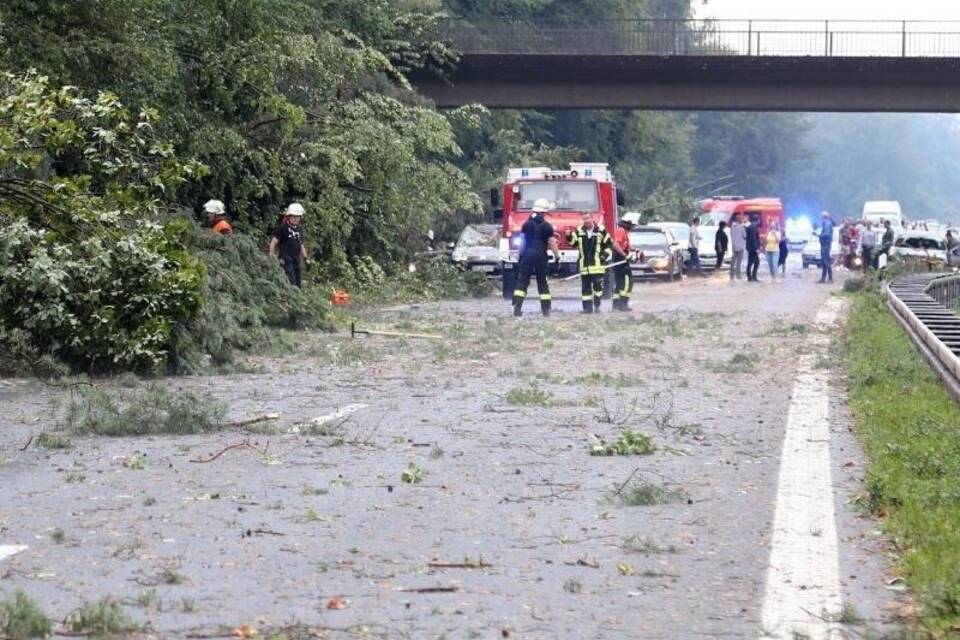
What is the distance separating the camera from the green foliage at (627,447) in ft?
37.4

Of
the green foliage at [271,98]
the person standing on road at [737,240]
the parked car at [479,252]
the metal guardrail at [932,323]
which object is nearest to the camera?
the metal guardrail at [932,323]

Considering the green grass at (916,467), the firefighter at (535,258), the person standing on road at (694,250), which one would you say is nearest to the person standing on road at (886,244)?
the person standing on road at (694,250)

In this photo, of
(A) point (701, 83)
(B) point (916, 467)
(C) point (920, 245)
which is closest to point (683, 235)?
(C) point (920, 245)

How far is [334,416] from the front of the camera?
1348cm

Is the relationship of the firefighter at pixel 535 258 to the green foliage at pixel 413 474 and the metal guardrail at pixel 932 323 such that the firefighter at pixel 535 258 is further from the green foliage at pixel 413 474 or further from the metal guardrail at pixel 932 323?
the green foliage at pixel 413 474

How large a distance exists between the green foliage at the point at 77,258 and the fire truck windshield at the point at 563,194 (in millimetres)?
19759

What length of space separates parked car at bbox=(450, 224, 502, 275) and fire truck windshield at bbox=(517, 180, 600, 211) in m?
5.24

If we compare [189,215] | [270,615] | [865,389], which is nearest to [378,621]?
[270,615]

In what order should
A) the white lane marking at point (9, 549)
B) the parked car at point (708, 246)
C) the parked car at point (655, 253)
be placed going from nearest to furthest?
the white lane marking at point (9, 549)
the parked car at point (655, 253)
the parked car at point (708, 246)

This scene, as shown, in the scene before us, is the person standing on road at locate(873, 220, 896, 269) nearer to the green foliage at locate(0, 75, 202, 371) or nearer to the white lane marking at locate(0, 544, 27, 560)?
the green foliage at locate(0, 75, 202, 371)

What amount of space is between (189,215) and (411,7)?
907 inches

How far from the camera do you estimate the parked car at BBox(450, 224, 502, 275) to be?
4459 centimetres

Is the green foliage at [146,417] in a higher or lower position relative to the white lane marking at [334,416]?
higher

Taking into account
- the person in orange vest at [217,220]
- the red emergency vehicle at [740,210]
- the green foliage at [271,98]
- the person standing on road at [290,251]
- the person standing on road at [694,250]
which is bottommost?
the person standing on road at [694,250]
